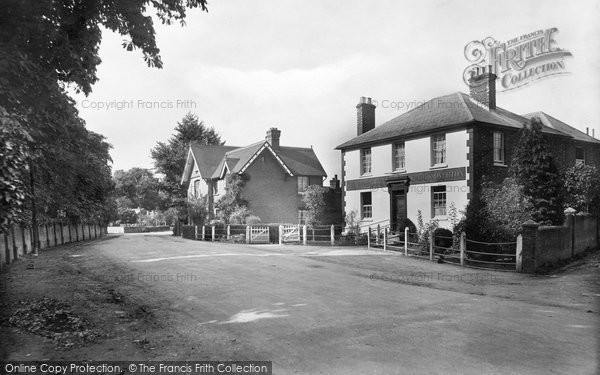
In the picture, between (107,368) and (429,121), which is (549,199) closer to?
(429,121)

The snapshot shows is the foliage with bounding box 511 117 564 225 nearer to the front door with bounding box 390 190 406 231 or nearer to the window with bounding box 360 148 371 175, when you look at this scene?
the front door with bounding box 390 190 406 231

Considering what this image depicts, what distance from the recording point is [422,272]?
576 inches

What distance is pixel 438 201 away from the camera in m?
24.0

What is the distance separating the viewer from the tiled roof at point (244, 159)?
122ft

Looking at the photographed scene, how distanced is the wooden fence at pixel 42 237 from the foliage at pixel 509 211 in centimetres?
1622

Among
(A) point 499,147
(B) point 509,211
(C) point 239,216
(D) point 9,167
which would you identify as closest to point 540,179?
(B) point 509,211

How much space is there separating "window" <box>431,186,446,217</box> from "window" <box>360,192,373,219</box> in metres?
5.00

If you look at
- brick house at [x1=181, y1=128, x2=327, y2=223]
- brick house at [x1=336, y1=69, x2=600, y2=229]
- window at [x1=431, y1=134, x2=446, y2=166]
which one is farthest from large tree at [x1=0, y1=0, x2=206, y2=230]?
brick house at [x1=181, y1=128, x2=327, y2=223]

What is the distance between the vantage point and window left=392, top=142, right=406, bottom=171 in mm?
26141

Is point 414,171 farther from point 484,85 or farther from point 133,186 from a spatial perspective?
point 133,186

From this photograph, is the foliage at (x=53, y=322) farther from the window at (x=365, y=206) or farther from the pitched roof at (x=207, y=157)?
the pitched roof at (x=207, y=157)

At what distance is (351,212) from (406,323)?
20.9m

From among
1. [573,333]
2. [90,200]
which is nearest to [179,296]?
[573,333]

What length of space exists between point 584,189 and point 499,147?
466 centimetres
